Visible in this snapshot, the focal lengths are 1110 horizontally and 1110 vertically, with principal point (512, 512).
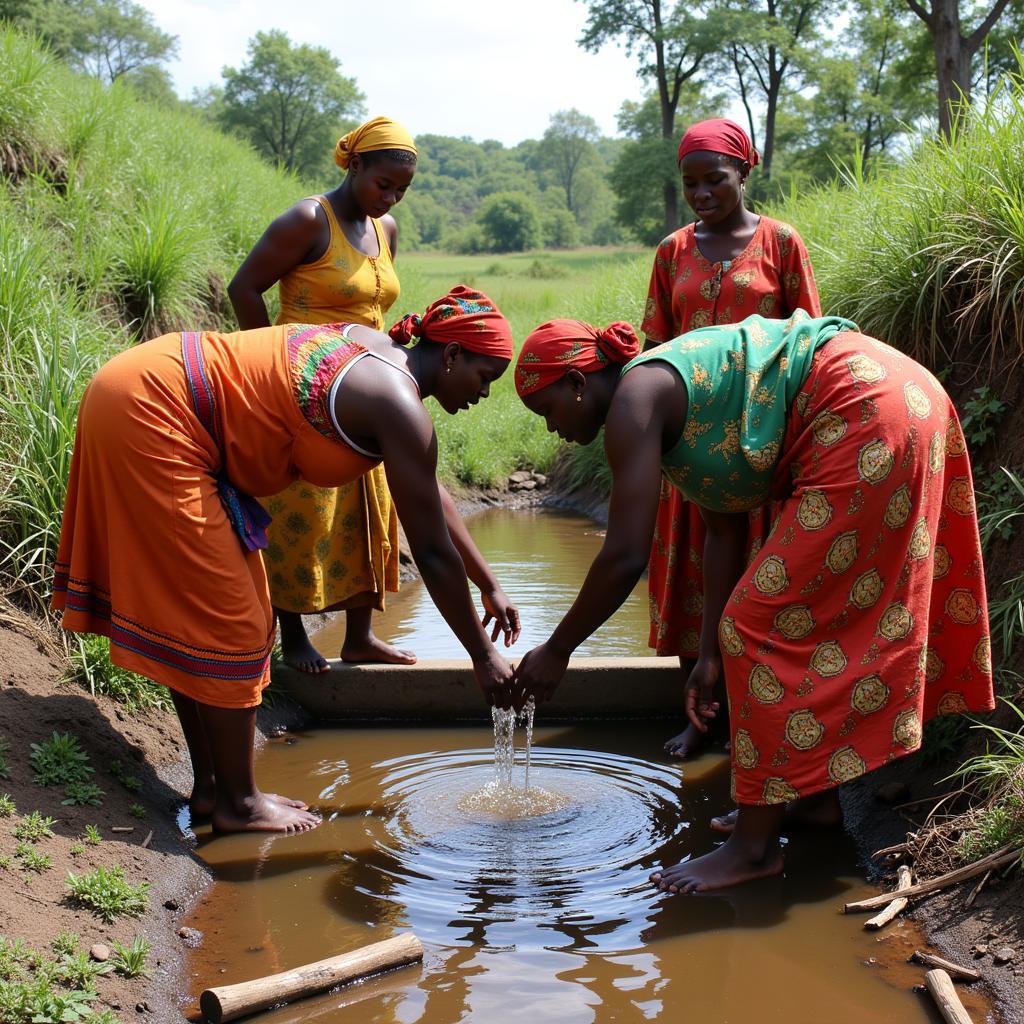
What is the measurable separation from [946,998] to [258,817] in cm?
204

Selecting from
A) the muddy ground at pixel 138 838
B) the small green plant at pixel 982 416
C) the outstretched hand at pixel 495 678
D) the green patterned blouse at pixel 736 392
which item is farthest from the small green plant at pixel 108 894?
the small green plant at pixel 982 416

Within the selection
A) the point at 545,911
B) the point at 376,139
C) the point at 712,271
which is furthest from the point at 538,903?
the point at 376,139

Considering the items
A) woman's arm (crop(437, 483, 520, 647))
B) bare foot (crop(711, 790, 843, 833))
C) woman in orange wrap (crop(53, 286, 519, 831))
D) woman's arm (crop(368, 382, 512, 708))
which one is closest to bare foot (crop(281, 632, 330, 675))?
woman's arm (crop(437, 483, 520, 647))

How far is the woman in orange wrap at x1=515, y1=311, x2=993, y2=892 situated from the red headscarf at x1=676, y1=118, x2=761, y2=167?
111 centimetres

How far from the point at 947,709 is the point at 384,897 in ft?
5.56

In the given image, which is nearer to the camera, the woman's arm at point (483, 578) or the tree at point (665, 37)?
the woman's arm at point (483, 578)

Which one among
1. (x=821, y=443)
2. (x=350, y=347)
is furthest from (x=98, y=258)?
(x=821, y=443)

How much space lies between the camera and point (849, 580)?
2.88 metres

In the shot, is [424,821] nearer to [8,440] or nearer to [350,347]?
[350,347]

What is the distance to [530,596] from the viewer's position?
661 centimetres

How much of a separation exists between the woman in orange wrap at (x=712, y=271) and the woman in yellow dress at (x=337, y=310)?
1082 millimetres

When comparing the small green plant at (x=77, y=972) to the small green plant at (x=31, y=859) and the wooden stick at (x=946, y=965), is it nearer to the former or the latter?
the small green plant at (x=31, y=859)

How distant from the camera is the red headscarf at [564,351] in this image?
2.98m

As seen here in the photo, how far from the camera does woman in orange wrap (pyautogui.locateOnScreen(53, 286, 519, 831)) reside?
3105 mm
